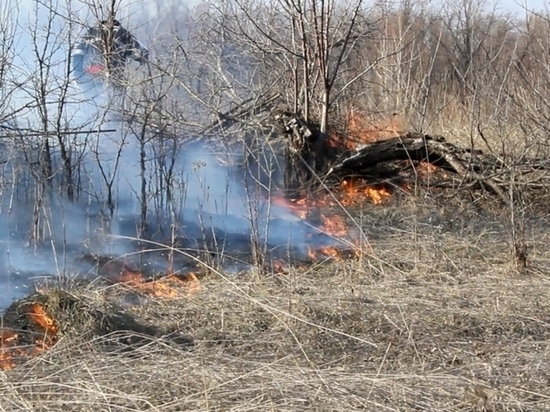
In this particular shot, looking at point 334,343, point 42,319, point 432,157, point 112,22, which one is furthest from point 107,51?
point 334,343

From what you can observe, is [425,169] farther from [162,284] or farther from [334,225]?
[162,284]

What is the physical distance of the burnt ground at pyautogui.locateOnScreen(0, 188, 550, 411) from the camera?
11.7ft

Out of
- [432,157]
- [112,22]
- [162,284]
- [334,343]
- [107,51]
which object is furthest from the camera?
[432,157]

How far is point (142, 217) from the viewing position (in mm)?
8570

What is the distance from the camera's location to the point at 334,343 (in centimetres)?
488

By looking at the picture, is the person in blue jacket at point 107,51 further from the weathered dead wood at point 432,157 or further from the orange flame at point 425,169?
the orange flame at point 425,169

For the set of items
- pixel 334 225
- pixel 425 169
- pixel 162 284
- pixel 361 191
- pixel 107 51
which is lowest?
pixel 162 284

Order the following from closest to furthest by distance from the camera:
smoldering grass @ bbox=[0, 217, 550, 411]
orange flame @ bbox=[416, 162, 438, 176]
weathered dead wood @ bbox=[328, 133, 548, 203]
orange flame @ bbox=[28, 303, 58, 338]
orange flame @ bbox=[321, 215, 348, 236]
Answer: smoldering grass @ bbox=[0, 217, 550, 411]
orange flame @ bbox=[28, 303, 58, 338]
orange flame @ bbox=[321, 215, 348, 236]
weathered dead wood @ bbox=[328, 133, 548, 203]
orange flame @ bbox=[416, 162, 438, 176]

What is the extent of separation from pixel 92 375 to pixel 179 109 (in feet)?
25.0

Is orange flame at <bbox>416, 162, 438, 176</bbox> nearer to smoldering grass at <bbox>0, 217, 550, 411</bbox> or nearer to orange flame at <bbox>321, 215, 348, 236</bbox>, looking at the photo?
orange flame at <bbox>321, 215, 348, 236</bbox>

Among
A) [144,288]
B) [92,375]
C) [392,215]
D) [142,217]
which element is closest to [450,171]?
[392,215]

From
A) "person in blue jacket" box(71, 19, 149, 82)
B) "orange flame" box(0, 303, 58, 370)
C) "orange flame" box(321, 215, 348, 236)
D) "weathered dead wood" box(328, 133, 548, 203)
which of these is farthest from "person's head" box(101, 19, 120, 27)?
Answer: "orange flame" box(0, 303, 58, 370)

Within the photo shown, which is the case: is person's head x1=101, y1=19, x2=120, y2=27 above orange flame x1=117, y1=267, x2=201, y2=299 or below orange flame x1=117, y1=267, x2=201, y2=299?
above

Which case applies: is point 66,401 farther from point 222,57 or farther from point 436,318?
point 222,57
